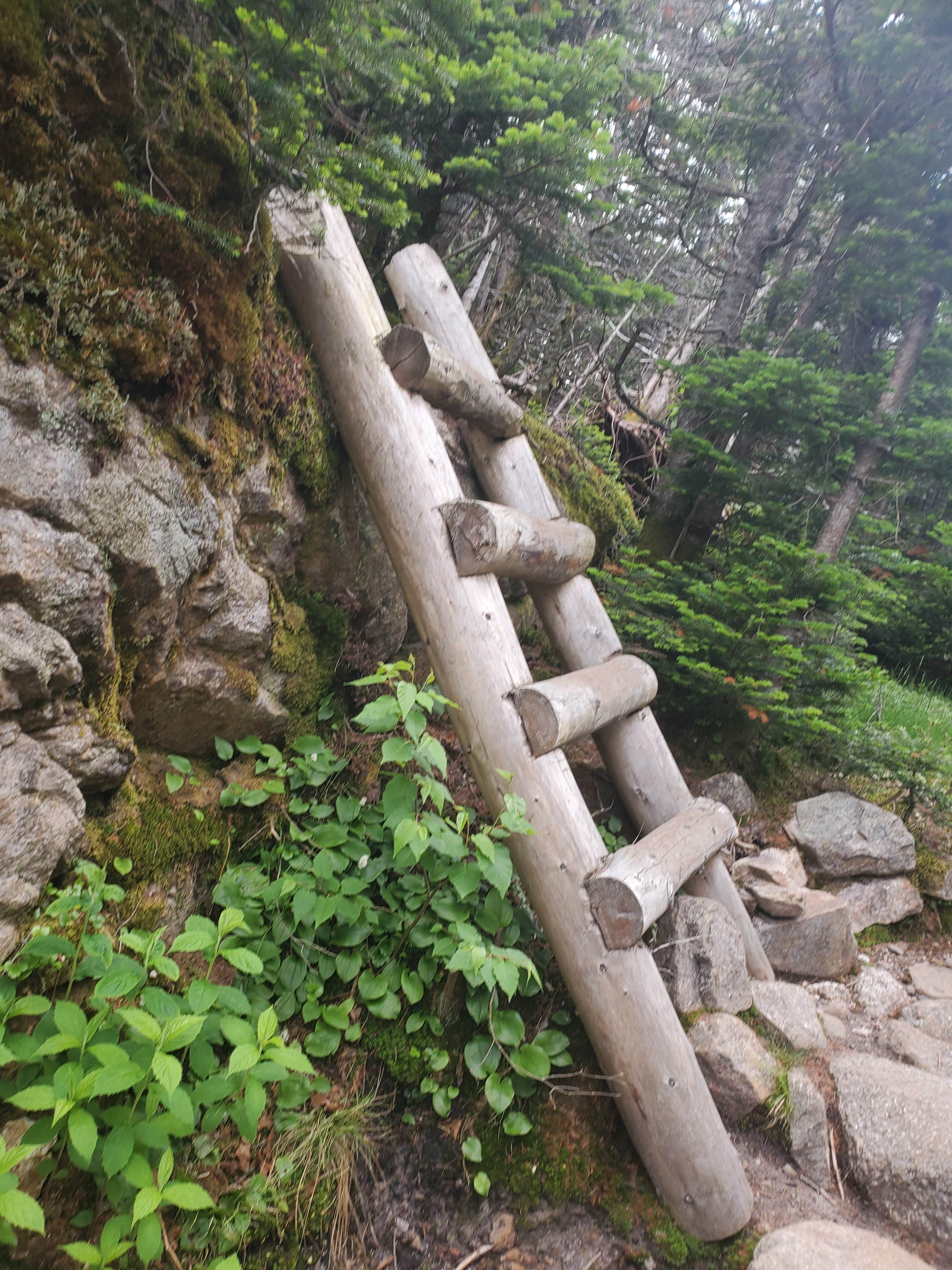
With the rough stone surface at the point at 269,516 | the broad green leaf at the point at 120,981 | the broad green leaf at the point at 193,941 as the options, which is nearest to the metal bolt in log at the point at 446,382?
the rough stone surface at the point at 269,516

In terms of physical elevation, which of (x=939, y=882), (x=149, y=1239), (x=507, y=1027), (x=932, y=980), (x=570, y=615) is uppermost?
(x=570, y=615)

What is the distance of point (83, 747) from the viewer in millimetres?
2111

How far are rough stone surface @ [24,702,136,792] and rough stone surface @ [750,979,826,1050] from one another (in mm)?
3123

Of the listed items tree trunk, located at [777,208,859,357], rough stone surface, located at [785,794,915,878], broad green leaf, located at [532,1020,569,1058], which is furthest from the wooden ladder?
tree trunk, located at [777,208,859,357]

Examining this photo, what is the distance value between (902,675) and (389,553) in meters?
7.18

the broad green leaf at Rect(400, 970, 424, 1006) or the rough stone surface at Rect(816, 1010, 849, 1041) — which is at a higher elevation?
the broad green leaf at Rect(400, 970, 424, 1006)

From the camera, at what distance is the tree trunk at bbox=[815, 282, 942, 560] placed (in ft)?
17.0

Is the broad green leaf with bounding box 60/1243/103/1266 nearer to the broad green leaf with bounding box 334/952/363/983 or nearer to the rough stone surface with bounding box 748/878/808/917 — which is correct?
the broad green leaf with bounding box 334/952/363/983

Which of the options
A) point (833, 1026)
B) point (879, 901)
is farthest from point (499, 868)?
point (879, 901)

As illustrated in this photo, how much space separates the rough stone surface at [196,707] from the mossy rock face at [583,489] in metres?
2.95

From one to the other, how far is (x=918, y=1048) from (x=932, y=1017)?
37 centimetres

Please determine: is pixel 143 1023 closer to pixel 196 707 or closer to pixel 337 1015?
pixel 337 1015

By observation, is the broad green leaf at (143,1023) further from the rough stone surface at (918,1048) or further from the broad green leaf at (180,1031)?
the rough stone surface at (918,1048)

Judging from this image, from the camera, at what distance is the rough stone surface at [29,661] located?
1838mm
